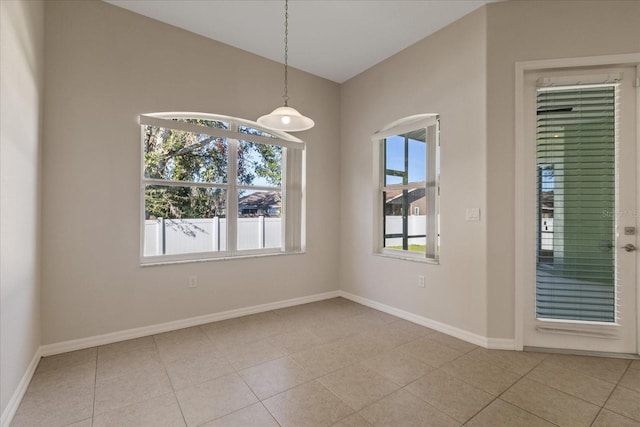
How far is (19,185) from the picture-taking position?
6.59 feet

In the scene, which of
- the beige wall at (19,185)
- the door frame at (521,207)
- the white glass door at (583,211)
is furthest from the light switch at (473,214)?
the beige wall at (19,185)

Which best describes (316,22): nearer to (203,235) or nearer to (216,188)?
(216,188)

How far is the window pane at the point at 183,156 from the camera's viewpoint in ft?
10.4

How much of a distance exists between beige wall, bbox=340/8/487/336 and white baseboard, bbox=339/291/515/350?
5cm

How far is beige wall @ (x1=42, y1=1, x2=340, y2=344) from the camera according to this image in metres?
2.62

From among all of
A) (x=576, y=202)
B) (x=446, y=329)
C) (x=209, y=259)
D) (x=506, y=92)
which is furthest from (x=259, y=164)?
(x=576, y=202)

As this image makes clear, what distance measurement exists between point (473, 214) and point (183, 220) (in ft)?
9.94

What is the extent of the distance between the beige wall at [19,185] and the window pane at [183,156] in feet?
2.91

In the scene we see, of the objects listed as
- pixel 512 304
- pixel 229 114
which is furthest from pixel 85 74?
pixel 512 304

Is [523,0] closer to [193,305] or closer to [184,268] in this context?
[184,268]

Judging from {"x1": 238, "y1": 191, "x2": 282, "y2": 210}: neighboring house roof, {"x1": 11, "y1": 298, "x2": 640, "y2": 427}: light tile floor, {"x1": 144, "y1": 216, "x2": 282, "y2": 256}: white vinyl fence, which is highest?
{"x1": 238, "y1": 191, "x2": 282, "y2": 210}: neighboring house roof

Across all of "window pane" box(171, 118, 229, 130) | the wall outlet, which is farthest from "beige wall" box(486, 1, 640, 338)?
the wall outlet

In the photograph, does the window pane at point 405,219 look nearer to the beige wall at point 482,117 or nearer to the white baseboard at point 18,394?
the beige wall at point 482,117

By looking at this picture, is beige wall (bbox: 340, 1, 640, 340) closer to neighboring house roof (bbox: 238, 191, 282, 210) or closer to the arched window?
the arched window
